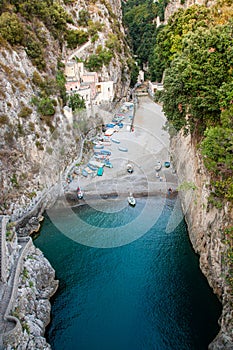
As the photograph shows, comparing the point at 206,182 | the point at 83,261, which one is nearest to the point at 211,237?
the point at 206,182

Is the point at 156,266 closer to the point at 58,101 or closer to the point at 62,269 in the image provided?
the point at 62,269

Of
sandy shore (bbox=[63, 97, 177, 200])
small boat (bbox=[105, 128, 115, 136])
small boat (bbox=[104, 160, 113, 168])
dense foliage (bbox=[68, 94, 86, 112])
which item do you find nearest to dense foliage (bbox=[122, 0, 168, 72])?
sandy shore (bbox=[63, 97, 177, 200])

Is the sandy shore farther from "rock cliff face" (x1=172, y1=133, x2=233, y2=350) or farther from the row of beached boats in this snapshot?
"rock cliff face" (x1=172, y1=133, x2=233, y2=350)

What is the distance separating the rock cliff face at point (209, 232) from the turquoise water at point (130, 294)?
4.74ft

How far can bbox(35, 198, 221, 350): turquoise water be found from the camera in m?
24.4

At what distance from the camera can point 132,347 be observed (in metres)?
23.8

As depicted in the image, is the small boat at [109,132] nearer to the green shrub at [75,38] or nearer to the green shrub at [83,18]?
the green shrub at [75,38]

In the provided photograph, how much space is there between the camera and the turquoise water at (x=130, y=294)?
80.0ft

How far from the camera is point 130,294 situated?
1109 inches

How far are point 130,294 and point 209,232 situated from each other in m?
8.89

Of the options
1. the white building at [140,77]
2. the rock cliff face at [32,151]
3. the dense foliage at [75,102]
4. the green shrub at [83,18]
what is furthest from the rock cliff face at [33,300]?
the white building at [140,77]

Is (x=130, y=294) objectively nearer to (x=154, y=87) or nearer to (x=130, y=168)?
(x=130, y=168)

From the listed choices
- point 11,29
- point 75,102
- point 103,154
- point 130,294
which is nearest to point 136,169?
point 103,154

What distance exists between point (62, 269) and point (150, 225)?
11594 millimetres
